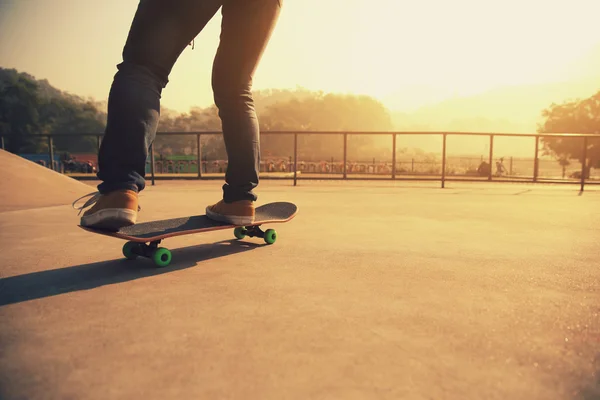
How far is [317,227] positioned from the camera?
287 cm

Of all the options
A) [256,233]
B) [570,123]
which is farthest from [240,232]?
[570,123]

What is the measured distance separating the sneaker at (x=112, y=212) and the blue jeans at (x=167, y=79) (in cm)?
3

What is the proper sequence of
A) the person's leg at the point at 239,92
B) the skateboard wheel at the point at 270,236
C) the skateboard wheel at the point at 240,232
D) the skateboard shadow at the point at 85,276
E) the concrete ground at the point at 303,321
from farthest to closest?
the skateboard wheel at the point at 240,232, the skateboard wheel at the point at 270,236, the person's leg at the point at 239,92, the skateboard shadow at the point at 85,276, the concrete ground at the point at 303,321

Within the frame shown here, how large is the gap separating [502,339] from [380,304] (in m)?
0.35

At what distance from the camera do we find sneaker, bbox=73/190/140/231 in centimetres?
165

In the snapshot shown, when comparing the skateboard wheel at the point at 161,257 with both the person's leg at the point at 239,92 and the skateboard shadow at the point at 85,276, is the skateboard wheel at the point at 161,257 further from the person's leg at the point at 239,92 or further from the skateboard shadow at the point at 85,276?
the person's leg at the point at 239,92

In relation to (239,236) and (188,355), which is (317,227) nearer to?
(239,236)

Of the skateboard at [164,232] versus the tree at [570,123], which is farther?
the tree at [570,123]

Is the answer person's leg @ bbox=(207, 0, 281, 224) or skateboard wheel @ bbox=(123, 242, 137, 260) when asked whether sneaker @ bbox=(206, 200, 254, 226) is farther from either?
skateboard wheel @ bbox=(123, 242, 137, 260)

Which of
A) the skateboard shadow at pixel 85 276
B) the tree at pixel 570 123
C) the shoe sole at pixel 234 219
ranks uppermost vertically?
the tree at pixel 570 123

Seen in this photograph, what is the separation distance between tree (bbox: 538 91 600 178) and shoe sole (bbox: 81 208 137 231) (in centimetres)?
3926

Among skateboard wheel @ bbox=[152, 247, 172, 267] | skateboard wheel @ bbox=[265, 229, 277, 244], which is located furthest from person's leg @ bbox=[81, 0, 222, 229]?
skateboard wheel @ bbox=[265, 229, 277, 244]

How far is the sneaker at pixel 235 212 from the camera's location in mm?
2104

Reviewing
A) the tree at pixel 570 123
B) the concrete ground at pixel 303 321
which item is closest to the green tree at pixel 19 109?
the tree at pixel 570 123
